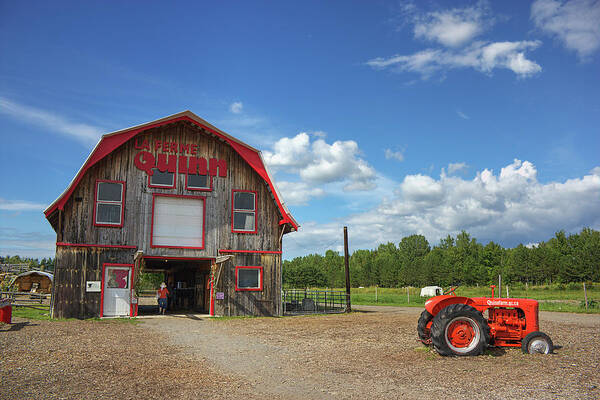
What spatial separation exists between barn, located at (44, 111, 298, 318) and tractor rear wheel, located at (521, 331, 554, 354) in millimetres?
13565

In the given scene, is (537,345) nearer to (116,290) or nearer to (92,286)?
(116,290)

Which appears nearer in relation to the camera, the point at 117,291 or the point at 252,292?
the point at 117,291

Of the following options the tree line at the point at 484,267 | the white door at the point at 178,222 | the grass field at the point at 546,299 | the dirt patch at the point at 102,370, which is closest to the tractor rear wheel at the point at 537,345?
the dirt patch at the point at 102,370

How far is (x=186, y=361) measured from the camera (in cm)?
1040

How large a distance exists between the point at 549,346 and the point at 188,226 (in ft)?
53.6

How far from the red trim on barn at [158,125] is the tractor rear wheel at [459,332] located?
42.8ft

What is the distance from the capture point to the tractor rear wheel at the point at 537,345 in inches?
441

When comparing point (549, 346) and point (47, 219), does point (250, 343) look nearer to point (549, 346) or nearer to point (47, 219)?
point (549, 346)

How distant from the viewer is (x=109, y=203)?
21.3 m

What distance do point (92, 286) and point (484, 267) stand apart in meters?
86.3

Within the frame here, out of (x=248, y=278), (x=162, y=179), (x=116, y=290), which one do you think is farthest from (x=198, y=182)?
(x=116, y=290)

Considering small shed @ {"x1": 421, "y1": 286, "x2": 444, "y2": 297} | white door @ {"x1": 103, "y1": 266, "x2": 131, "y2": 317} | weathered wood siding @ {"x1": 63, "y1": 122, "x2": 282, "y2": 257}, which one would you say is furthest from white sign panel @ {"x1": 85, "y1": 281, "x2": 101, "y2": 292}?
small shed @ {"x1": 421, "y1": 286, "x2": 444, "y2": 297}

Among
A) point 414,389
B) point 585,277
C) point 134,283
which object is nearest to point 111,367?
point 414,389

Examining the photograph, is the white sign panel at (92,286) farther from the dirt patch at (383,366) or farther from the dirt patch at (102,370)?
the dirt patch at (383,366)
